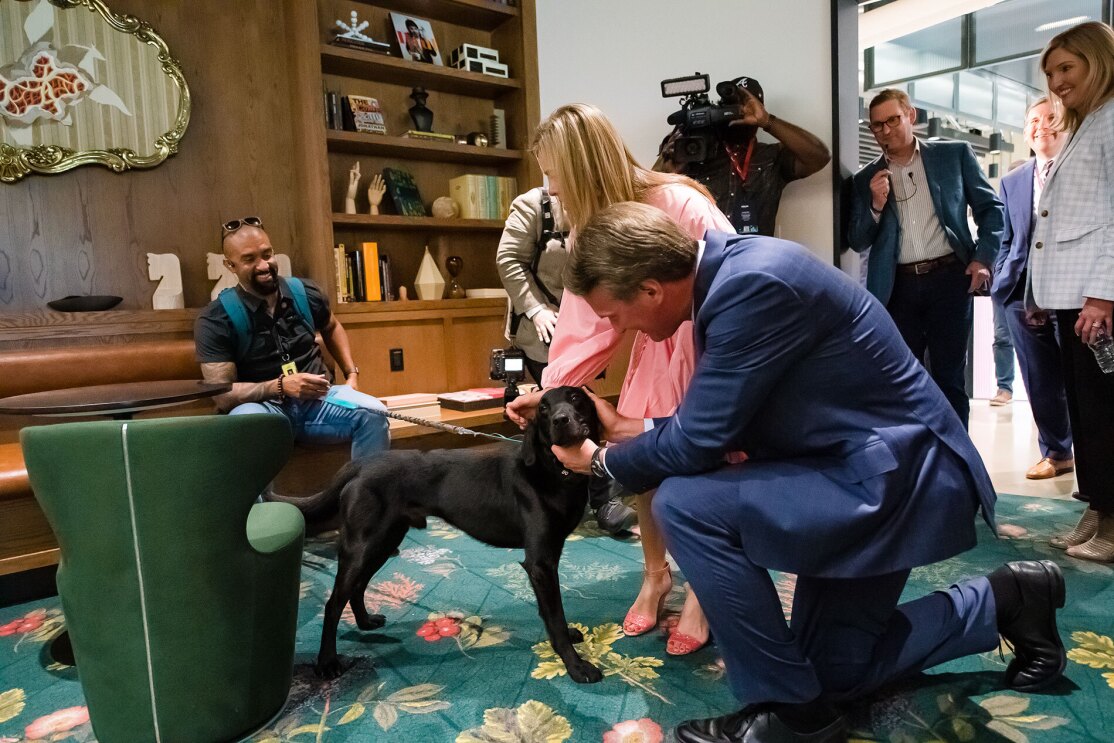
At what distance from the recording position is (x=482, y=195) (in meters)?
4.33

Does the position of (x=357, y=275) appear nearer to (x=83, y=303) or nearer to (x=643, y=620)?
(x=83, y=303)

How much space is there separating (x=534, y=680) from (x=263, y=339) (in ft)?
5.85

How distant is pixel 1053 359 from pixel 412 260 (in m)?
3.39

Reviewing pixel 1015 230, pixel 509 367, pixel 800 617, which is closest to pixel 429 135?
pixel 509 367

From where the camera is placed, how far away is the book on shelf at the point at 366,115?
153 inches

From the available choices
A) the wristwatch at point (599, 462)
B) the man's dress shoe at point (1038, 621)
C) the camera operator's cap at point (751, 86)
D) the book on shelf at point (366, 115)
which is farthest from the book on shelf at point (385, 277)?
the man's dress shoe at point (1038, 621)

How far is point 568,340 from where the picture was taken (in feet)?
6.16

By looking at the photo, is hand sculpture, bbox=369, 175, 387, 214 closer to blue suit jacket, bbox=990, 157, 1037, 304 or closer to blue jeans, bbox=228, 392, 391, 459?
blue jeans, bbox=228, 392, 391, 459

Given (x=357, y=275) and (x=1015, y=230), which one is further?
(x=357, y=275)

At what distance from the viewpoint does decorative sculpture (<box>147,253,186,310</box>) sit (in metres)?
3.41

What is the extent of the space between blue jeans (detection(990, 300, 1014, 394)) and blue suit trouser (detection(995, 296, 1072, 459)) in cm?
190

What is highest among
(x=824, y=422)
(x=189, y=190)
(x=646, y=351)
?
(x=189, y=190)

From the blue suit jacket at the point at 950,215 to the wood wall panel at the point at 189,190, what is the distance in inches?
117

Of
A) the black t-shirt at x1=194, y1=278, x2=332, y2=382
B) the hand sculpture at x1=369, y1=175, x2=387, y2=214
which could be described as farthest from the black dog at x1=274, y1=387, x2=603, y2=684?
the hand sculpture at x1=369, y1=175, x2=387, y2=214
